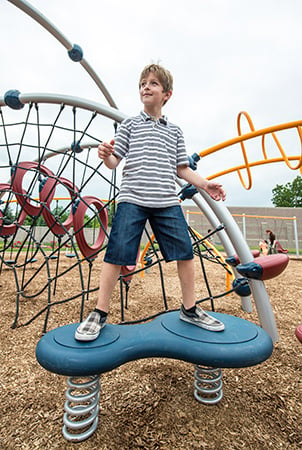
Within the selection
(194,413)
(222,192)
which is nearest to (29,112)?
(222,192)

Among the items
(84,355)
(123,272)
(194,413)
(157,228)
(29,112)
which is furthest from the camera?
(123,272)

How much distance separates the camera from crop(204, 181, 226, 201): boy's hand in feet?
3.96

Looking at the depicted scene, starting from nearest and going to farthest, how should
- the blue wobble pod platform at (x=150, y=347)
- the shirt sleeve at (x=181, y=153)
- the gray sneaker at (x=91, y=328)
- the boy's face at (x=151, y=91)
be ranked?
the blue wobble pod platform at (x=150, y=347) → the gray sneaker at (x=91, y=328) → the boy's face at (x=151, y=91) → the shirt sleeve at (x=181, y=153)

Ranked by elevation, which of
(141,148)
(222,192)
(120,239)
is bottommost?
(120,239)

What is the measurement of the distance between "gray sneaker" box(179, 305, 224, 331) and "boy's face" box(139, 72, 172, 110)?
1.00 meters

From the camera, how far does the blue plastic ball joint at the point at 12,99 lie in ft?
6.26

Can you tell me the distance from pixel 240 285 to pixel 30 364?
1.30 m

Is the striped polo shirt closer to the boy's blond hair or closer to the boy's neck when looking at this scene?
the boy's neck

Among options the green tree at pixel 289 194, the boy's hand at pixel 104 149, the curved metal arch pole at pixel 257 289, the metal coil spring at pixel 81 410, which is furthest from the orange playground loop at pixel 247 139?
the green tree at pixel 289 194

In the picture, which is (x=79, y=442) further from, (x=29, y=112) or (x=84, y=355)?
(x=29, y=112)

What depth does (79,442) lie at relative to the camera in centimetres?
88

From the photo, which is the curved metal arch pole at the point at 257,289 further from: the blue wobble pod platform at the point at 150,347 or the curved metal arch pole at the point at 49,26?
the curved metal arch pole at the point at 49,26

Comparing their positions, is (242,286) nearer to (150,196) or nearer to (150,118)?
(150,196)

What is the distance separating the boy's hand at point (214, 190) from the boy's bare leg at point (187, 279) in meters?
0.34
